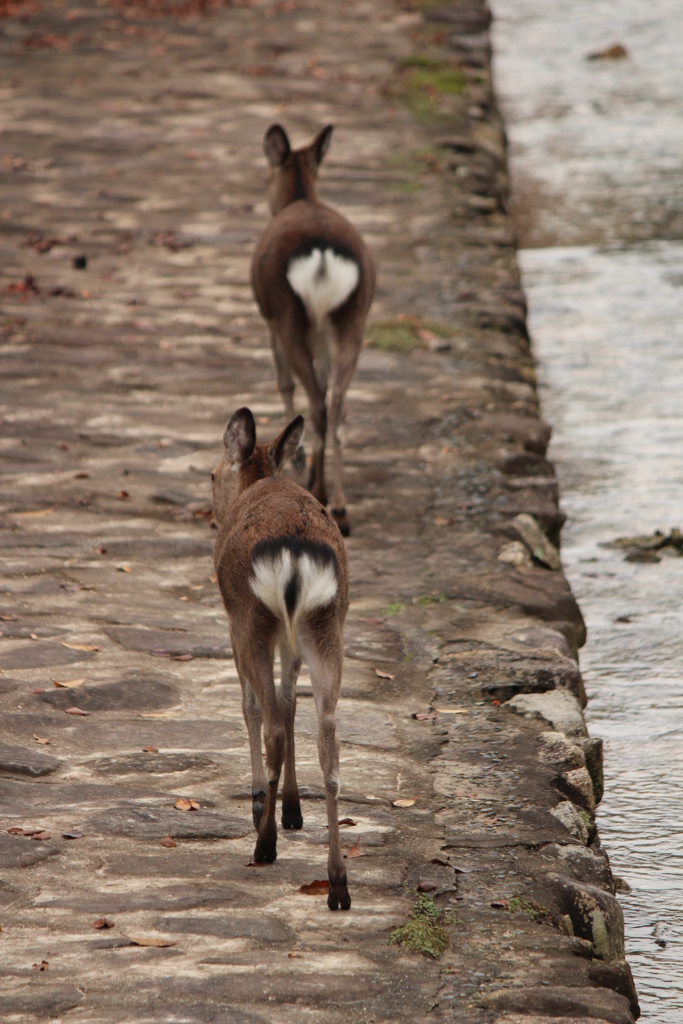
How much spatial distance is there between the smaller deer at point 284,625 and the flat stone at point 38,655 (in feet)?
3.49

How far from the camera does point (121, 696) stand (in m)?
4.63

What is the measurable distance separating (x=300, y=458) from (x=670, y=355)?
402cm

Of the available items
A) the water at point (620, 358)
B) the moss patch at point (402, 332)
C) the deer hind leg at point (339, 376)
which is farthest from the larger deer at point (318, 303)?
the moss patch at point (402, 332)

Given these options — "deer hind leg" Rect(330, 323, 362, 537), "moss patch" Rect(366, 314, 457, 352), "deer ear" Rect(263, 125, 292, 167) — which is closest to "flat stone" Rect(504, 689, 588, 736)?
"deer hind leg" Rect(330, 323, 362, 537)

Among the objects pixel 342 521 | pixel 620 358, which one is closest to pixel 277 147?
pixel 342 521

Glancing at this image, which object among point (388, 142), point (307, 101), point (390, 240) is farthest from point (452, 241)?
point (307, 101)

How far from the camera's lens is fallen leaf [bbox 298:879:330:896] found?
3574mm

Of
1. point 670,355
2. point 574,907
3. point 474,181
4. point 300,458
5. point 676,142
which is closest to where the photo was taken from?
point 574,907

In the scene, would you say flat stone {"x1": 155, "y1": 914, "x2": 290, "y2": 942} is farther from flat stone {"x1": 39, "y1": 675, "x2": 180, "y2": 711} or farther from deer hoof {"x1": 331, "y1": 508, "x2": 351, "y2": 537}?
deer hoof {"x1": 331, "y1": 508, "x2": 351, "y2": 537}

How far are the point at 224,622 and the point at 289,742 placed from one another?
4.69 feet

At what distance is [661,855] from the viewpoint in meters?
4.62

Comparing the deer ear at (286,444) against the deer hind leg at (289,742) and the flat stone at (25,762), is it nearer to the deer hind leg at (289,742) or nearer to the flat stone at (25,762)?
the deer hind leg at (289,742)

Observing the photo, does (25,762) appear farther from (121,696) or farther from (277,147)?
(277,147)

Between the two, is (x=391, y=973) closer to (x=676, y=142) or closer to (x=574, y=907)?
(x=574, y=907)
